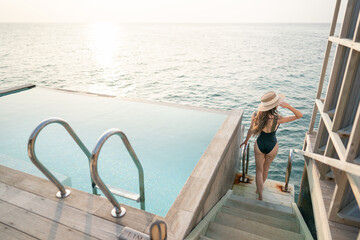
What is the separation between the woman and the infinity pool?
0.92 m

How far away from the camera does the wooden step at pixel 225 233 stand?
244cm

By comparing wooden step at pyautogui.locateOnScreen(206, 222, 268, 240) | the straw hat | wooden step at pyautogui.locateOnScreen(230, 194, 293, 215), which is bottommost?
wooden step at pyautogui.locateOnScreen(230, 194, 293, 215)

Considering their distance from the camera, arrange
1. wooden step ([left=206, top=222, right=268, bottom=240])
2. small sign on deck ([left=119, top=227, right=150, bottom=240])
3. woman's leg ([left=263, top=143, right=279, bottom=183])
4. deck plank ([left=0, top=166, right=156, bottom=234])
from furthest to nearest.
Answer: woman's leg ([left=263, top=143, right=279, bottom=183])
wooden step ([left=206, top=222, right=268, bottom=240])
deck plank ([left=0, top=166, right=156, bottom=234])
small sign on deck ([left=119, top=227, right=150, bottom=240])

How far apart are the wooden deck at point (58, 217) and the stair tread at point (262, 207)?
2.03 m

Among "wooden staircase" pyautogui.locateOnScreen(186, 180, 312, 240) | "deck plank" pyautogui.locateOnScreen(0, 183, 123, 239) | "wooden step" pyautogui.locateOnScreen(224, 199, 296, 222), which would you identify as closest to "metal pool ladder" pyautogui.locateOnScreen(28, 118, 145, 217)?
"deck plank" pyautogui.locateOnScreen(0, 183, 123, 239)

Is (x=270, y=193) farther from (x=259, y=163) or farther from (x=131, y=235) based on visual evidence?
(x=131, y=235)

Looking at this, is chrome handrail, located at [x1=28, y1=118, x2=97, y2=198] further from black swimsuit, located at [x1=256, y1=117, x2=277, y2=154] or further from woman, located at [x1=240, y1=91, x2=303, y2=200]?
black swimsuit, located at [x1=256, y1=117, x2=277, y2=154]

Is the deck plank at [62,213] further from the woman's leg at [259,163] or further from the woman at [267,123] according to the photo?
the woman's leg at [259,163]

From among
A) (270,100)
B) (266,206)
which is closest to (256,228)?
(266,206)

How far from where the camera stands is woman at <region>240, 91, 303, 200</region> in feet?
11.3

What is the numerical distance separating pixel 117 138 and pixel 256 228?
290 centimetres

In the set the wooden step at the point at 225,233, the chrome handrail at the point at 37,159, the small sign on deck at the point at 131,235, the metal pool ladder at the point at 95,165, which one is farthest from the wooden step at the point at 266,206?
the chrome handrail at the point at 37,159

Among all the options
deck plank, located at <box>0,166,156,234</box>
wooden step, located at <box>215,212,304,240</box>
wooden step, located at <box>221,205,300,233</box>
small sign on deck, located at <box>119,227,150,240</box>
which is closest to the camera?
small sign on deck, located at <box>119,227,150,240</box>

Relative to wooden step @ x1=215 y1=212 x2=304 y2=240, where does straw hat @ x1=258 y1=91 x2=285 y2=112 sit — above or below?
above
